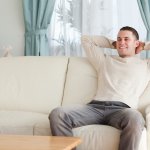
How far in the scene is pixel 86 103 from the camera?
113 inches

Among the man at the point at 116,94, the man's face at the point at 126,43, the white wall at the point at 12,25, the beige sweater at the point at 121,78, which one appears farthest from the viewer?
the white wall at the point at 12,25

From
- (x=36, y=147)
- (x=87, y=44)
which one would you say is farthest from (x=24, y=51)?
(x=36, y=147)

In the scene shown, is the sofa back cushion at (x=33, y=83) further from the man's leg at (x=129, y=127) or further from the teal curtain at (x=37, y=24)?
the man's leg at (x=129, y=127)

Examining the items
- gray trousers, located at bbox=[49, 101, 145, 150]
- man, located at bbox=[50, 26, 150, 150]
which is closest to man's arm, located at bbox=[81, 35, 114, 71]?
man, located at bbox=[50, 26, 150, 150]

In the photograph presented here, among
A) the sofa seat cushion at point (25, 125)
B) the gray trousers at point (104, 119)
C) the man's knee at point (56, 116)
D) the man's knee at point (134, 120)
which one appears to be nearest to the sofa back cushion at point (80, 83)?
the gray trousers at point (104, 119)

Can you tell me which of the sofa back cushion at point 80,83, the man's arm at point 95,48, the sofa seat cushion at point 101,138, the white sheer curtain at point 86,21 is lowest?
the sofa seat cushion at point 101,138

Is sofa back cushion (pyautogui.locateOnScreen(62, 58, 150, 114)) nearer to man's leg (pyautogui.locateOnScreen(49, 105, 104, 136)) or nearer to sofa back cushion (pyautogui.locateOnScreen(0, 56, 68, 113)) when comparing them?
sofa back cushion (pyautogui.locateOnScreen(0, 56, 68, 113))

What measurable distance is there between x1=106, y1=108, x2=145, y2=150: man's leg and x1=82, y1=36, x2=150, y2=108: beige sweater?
0.24 metres

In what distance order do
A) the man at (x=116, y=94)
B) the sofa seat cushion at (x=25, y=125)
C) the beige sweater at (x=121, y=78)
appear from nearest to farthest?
the man at (x=116, y=94) < the sofa seat cushion at (x=25, y=125) < the beige sweater at (x=121, y=78)

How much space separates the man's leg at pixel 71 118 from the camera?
2354mm

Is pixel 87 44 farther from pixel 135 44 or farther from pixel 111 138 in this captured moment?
pixel 111 138

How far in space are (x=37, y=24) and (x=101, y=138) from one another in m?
1.91

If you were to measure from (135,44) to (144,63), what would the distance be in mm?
196

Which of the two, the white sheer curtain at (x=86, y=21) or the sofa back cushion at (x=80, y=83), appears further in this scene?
the white sheer curtain at (x=86, y=21)
